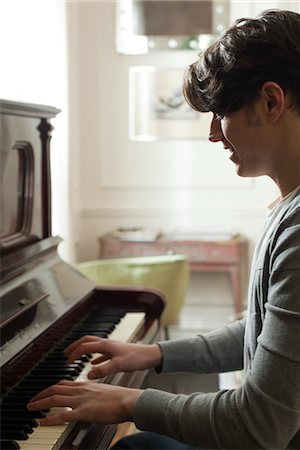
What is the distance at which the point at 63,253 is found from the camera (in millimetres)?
4234

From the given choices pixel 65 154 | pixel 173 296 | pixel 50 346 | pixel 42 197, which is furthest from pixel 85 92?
pixel 50 346

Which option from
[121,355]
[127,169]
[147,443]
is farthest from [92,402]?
[127,169]

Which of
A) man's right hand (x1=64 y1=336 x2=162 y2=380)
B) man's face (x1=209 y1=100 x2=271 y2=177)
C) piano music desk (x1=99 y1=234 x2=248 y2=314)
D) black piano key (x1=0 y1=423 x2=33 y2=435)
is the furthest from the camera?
piano music desk (x1=99 y1=234 x2=248 y2=314)

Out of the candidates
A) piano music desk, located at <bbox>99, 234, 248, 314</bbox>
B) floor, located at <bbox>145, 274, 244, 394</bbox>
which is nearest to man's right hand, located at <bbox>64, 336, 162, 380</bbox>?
piano music desk, located at <bbox>99, 234, 248, 314</bbox>

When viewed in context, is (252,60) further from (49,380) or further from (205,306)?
(205,306)

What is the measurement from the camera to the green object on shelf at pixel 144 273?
3.63 metres

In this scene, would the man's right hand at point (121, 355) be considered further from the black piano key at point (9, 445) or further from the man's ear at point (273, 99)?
the man's ear at point (273, 99)

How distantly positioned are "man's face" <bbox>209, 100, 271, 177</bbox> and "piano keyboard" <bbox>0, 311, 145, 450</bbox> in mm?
591

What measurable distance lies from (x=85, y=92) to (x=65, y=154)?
2.47 feet

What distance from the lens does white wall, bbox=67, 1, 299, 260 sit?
4.75 meters

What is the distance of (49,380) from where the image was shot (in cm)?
159

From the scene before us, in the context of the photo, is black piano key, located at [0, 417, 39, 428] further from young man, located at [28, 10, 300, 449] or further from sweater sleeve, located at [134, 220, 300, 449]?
sweater sleeve, located at [134, 220, 300, 449]

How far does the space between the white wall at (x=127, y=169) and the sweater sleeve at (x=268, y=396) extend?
140 inches

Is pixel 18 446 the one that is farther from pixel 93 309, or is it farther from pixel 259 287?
pixel 93 309
